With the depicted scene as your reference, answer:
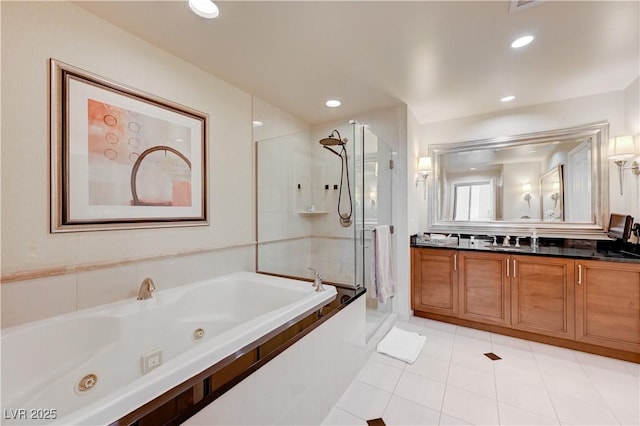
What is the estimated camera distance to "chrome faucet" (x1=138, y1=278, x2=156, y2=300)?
169 cm

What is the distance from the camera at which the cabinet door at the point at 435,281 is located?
2816 millimetres

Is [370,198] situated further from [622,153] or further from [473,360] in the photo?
[622,153]

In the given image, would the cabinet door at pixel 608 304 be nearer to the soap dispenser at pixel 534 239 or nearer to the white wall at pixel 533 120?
the soap dispenser at pixel 534 239

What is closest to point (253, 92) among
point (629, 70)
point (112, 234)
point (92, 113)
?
point (92, 113)

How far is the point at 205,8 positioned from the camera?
148 cm

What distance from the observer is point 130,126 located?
170cm

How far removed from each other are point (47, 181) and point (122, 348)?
3.29 feet

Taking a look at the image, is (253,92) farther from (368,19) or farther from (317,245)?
(317,245)

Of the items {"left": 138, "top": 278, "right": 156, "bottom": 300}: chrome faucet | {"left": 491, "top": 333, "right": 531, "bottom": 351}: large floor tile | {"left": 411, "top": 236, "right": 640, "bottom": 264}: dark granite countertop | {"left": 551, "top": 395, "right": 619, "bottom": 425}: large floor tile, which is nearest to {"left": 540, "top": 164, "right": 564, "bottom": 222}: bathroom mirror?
{"left": 411, "top": 236, "right": 640, "bottom": 264}: dark granite countertop

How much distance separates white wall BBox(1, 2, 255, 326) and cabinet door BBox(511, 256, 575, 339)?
2.86 meters

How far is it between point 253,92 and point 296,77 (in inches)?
20.5

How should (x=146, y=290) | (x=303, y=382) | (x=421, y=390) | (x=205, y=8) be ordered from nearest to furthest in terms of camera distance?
1. (x=303, y=382)
2. (x=205, y=8)
3. (x=146, y=290)
4. (x=421, y=390)

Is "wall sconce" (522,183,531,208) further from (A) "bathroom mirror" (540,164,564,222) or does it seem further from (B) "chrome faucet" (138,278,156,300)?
(B) "chrome faucet" (138,278,156,300)

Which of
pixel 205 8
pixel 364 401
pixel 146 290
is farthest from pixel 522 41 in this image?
pixel 146 290
